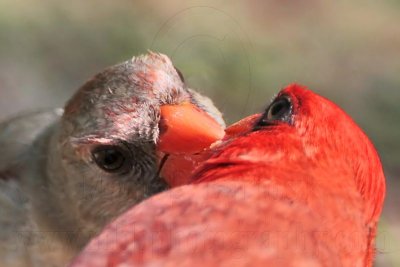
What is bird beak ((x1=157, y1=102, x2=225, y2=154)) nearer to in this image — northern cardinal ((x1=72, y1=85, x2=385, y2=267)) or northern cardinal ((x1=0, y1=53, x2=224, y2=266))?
northern cardinal ((x1=0, y1=53, x2=224, y2=266))

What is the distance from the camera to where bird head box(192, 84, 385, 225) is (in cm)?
192

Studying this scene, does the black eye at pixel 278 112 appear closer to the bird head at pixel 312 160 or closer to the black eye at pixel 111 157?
the bird head at pixel 312 160

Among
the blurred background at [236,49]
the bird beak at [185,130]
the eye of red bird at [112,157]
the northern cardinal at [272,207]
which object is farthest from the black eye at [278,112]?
the blurred background at [236,49]

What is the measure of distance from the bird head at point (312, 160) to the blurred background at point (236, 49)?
2381mm

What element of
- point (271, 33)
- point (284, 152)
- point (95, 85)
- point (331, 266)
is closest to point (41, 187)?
point (95, 85)

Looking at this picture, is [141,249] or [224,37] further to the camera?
[224,37]

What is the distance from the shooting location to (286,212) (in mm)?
1846

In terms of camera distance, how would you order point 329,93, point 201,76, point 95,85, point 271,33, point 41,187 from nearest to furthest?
point 95,85, point 41,187, point 201,76, point 329,93, point 271,33

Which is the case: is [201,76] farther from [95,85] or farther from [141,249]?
[141,249]

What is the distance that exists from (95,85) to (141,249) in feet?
3.45

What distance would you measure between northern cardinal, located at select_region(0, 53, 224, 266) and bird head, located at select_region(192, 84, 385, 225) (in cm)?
Result: 45

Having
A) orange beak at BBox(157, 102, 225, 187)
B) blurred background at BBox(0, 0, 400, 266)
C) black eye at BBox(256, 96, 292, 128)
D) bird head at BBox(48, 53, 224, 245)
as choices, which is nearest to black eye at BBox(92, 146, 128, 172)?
bird head at BBox(48, 53, 224, 245)

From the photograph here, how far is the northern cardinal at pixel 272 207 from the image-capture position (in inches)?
68.0

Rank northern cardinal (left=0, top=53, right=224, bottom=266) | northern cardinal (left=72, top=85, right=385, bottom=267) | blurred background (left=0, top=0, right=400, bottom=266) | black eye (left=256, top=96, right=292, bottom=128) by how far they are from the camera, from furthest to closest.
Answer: blurred background (left=0, top=0, right=400, bottom=266) < northern cardinal (left=0, top=53, right=224, bottom=266) < black eye (left=256, top=96, right=292, bottom=128) < northern cardinal (left=72, top=85, right=385, bottom=267)
